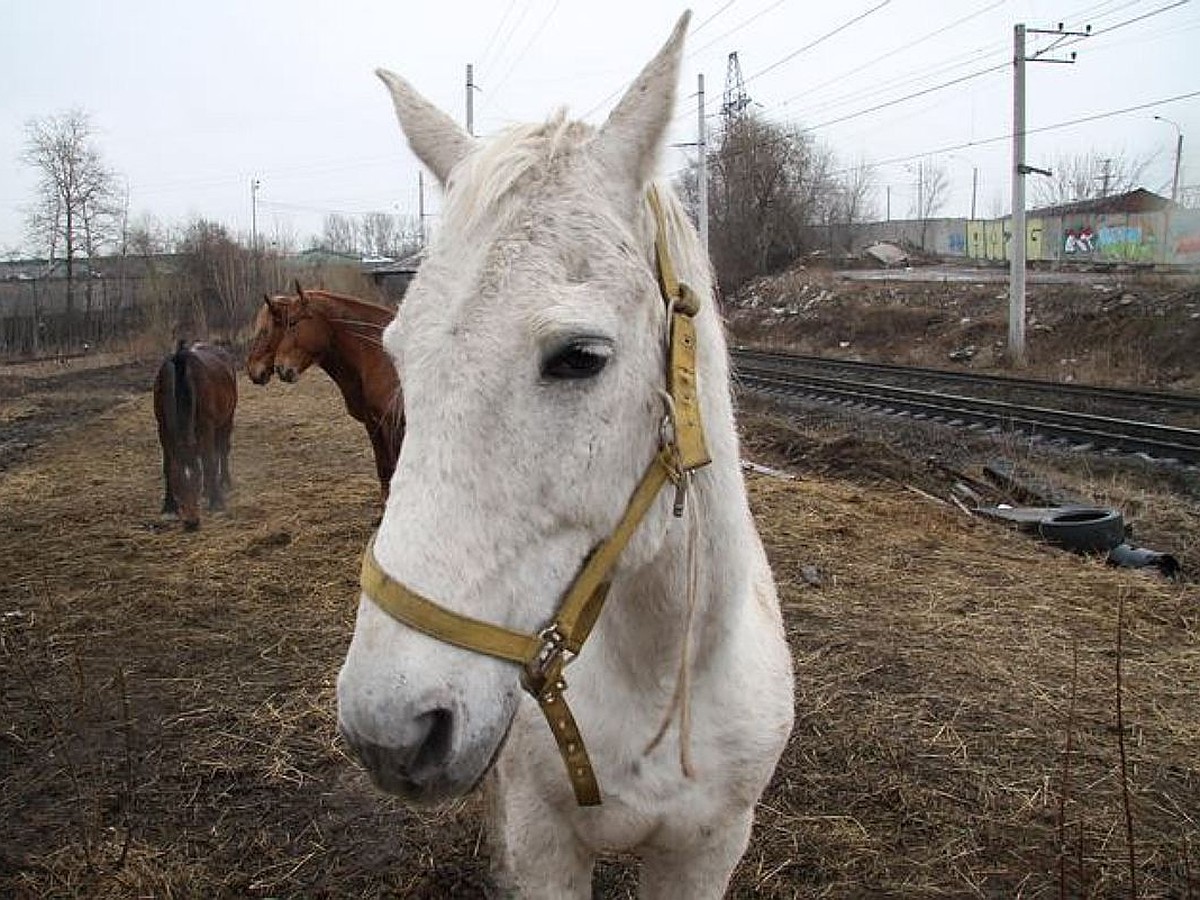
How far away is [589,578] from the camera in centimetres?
141

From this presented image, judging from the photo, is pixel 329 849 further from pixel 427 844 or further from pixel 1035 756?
pixel 1035 756

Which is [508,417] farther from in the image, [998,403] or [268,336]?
[998,403]

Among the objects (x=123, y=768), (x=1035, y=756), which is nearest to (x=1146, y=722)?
(x=1035, y=756)

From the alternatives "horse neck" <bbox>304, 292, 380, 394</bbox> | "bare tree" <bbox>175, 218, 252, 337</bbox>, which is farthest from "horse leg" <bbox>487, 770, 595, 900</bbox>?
"bare tree" <bbox>175, 218, 252, 337</bbox>

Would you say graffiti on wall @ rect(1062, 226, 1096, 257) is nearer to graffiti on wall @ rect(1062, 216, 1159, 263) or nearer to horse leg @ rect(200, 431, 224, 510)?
graffiti on wall @ rect(1062, 216, 1159, 263)

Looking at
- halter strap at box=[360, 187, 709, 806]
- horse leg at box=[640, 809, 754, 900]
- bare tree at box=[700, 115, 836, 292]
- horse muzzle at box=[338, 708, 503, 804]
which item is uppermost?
bare tree at box=[700, 115, 836, 292]

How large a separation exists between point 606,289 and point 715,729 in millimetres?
1098

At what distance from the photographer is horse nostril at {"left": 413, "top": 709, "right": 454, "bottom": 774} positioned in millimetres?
1196

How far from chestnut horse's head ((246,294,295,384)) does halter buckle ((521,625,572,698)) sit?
316 inches

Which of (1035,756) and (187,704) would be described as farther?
(187,704)

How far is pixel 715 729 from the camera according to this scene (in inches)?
75.1

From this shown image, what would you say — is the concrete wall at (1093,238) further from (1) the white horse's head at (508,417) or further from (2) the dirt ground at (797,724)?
(1) the white horse's head at (508,417)

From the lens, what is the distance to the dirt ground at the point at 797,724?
3102mm

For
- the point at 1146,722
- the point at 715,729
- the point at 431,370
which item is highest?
the point at 431,370
